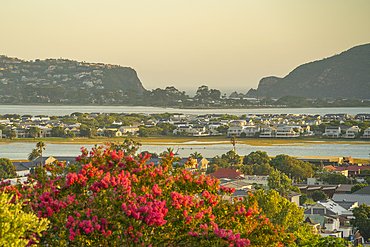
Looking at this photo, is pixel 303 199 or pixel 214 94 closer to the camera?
pixel 303 199

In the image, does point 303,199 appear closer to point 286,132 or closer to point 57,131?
point 286,132

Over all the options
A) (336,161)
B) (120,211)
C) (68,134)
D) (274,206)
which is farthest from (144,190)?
(68,134)

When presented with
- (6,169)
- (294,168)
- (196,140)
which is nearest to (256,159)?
(294,168)

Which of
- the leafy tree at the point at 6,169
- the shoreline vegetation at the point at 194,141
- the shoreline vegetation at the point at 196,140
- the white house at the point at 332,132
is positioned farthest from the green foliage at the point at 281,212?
the white house at the point at 332,132

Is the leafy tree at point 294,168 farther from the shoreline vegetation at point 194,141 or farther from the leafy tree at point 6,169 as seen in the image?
the shoreline vegetation at point 194,141

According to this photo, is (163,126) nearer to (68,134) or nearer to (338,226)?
(68,134)

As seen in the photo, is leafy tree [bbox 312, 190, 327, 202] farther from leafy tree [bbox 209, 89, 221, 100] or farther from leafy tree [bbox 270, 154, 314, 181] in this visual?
leafy tree [bbox 209, 89, 221, 100]
